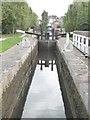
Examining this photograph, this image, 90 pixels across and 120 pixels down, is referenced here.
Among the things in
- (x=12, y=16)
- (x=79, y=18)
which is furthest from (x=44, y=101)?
(x=12, y=16)

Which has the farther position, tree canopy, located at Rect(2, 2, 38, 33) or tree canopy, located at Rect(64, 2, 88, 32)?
tree canopy, located at Rect(2, 2, 38, 33)

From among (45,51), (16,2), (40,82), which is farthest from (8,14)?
(40,82)

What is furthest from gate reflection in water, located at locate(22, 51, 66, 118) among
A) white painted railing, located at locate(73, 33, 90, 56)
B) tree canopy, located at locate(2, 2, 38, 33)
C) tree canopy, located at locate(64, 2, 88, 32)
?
tree canopy, located at locate(2, 2, 38, 33)

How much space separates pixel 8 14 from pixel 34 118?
2399 cm

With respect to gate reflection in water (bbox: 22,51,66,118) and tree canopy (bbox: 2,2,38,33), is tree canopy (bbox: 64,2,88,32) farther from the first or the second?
gate reflection in water (bbox: 22,51,66,118)

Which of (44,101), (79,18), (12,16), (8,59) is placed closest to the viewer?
(44,101)

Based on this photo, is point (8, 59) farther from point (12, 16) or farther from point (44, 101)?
point (12, 16)

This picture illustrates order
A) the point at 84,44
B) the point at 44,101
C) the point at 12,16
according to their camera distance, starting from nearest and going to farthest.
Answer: the point at 44,101
the point at 84,44
the point at 12,16

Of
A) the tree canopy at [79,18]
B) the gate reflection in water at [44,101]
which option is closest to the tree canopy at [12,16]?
the tree canopy at [79,18]

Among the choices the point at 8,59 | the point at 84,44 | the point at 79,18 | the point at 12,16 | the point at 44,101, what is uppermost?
the point at 12,16

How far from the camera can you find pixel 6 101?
5.19 m

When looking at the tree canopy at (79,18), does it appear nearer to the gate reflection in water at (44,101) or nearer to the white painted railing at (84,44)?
the white painted railing at (84,44)

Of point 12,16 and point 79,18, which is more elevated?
point 12,16

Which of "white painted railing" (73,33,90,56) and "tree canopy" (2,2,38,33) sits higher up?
"tree canopy" (2,2,38,33)
